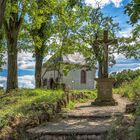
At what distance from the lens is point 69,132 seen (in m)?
11.4

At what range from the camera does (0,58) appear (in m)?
37.8

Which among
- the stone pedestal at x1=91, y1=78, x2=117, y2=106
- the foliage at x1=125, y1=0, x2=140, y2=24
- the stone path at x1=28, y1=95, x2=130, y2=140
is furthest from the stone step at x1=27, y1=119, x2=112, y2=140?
the stone pedestal at x1=91, y1=78, x2=117, y2=106

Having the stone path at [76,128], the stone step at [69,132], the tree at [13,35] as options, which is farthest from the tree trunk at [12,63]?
the stone step at [69,132]

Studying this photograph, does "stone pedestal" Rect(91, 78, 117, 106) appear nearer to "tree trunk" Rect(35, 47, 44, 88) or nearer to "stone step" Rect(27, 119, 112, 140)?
"stone step" Rect(27, 119, 112, 140)

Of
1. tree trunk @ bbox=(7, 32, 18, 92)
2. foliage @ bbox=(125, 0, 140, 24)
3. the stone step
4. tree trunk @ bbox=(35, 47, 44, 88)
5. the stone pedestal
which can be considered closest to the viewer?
the stone step

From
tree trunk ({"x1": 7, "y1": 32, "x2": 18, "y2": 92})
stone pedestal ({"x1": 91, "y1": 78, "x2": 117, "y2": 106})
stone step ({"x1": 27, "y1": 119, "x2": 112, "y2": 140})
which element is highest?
tree trunk ({"x1": 7, "y1": 32, "x2": 18, "y2": 92})

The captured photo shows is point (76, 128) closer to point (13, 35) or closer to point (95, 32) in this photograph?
point (13, 35)

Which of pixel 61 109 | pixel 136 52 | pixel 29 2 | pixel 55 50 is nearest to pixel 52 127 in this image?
pixel 61 109

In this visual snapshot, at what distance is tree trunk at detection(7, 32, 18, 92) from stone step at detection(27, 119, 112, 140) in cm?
1141

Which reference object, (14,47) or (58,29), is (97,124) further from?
(58,29)

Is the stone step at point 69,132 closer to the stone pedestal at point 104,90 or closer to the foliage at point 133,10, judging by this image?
the foliage at point 133,10

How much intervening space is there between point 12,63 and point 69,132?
13.7 meters

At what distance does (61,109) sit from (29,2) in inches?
406

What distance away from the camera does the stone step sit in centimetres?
1115
